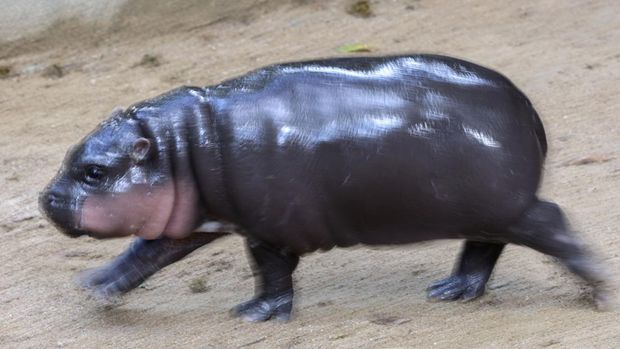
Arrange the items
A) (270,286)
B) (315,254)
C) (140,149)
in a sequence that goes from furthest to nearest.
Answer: (315,254) → (270,286) → (140,149)

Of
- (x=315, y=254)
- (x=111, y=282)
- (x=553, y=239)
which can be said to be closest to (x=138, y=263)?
(x=111, y=282)

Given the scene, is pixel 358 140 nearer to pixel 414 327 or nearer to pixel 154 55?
pixel 414 327

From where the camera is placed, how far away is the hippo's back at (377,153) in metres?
3.80

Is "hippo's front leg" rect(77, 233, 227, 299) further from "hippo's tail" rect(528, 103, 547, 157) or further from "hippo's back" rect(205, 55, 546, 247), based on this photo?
"hippo's tail" rect(528, 103, 547, 157)

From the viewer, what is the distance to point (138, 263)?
14.1 ft

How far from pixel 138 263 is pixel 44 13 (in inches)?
124

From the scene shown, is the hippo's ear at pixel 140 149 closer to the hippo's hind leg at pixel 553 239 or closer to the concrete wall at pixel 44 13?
the hippo's hind leg at pixel 553 239

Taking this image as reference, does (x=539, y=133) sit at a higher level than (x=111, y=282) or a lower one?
higher

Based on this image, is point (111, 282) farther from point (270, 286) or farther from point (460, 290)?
point (460, 290)

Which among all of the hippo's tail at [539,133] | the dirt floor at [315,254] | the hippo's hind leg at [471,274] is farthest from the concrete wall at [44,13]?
the hippo's tail at [539,133]

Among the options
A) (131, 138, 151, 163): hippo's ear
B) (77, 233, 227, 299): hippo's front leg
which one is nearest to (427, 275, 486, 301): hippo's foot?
(77, 233, 227, 299): hippo's front leg

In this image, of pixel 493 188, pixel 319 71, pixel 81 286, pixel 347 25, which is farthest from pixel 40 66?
pixel 493 188

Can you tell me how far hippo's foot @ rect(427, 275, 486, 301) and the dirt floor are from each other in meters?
0.05

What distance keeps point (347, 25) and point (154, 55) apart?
120 centimetres
